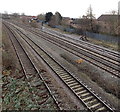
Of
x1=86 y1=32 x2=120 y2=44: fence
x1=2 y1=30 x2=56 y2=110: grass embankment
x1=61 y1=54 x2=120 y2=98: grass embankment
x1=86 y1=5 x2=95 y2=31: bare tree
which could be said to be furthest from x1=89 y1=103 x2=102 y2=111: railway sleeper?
x1=86 y1=5 x2=95 y2=31: bare tree

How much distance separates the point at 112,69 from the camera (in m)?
15.4

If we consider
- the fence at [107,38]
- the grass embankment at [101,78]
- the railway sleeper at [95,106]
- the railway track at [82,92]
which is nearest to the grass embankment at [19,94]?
the railway track at [82,92]

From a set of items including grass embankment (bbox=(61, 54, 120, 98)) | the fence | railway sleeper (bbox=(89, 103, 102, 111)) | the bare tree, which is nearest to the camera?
railway sleeper (bbox=(89, 103, 102, 111))

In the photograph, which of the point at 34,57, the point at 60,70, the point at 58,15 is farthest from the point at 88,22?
the point at 60,70

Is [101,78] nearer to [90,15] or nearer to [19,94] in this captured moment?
[19,94]

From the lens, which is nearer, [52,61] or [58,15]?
[52,61]

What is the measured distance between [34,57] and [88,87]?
9491 mm

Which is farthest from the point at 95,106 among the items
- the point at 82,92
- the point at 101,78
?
the point at 101,78

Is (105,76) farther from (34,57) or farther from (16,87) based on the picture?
(34,57)

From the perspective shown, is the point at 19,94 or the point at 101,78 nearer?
the point at 19,94

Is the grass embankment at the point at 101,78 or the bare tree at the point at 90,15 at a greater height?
the bare tree at the point at 90,15

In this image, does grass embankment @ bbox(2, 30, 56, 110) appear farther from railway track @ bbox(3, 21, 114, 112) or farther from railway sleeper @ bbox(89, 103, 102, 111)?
railway sleeper @ bbox(89, 103, 102, 111)

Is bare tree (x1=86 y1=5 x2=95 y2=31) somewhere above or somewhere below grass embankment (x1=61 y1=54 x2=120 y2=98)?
above

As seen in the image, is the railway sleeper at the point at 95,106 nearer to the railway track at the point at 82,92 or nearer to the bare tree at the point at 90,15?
the railway track at the point at 82,92
